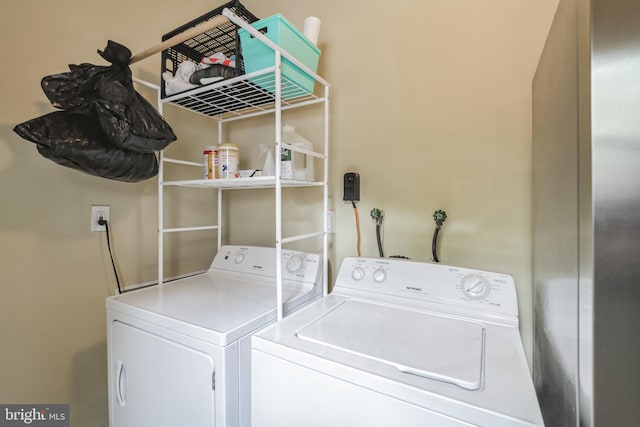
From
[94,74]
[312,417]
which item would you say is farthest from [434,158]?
[94,74]

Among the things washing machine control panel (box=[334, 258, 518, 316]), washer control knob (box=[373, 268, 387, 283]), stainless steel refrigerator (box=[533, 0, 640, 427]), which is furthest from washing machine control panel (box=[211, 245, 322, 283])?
stainless steel refrigerator (box=[533, 0, 640, 427])

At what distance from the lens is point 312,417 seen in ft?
2.47

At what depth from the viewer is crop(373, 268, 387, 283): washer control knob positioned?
1257mm

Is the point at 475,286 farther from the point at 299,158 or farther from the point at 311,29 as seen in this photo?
the point at 311,29

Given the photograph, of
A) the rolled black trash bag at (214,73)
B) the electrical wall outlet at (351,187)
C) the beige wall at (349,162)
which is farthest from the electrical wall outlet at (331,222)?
the rolled black trash bag at (214,73)

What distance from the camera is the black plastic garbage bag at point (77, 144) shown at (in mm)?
1020

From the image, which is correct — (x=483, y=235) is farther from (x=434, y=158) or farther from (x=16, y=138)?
(x=16, y=138)

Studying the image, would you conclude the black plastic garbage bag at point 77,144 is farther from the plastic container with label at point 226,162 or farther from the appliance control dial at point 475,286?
the appliance control dial at point 475,286

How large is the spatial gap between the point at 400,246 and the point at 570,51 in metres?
1.00

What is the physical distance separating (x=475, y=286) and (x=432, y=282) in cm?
16

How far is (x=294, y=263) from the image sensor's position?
149 cm

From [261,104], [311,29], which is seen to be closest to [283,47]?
[311,29]

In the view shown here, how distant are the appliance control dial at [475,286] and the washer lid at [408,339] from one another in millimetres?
121

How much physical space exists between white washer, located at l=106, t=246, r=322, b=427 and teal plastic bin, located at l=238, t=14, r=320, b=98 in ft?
3.05
